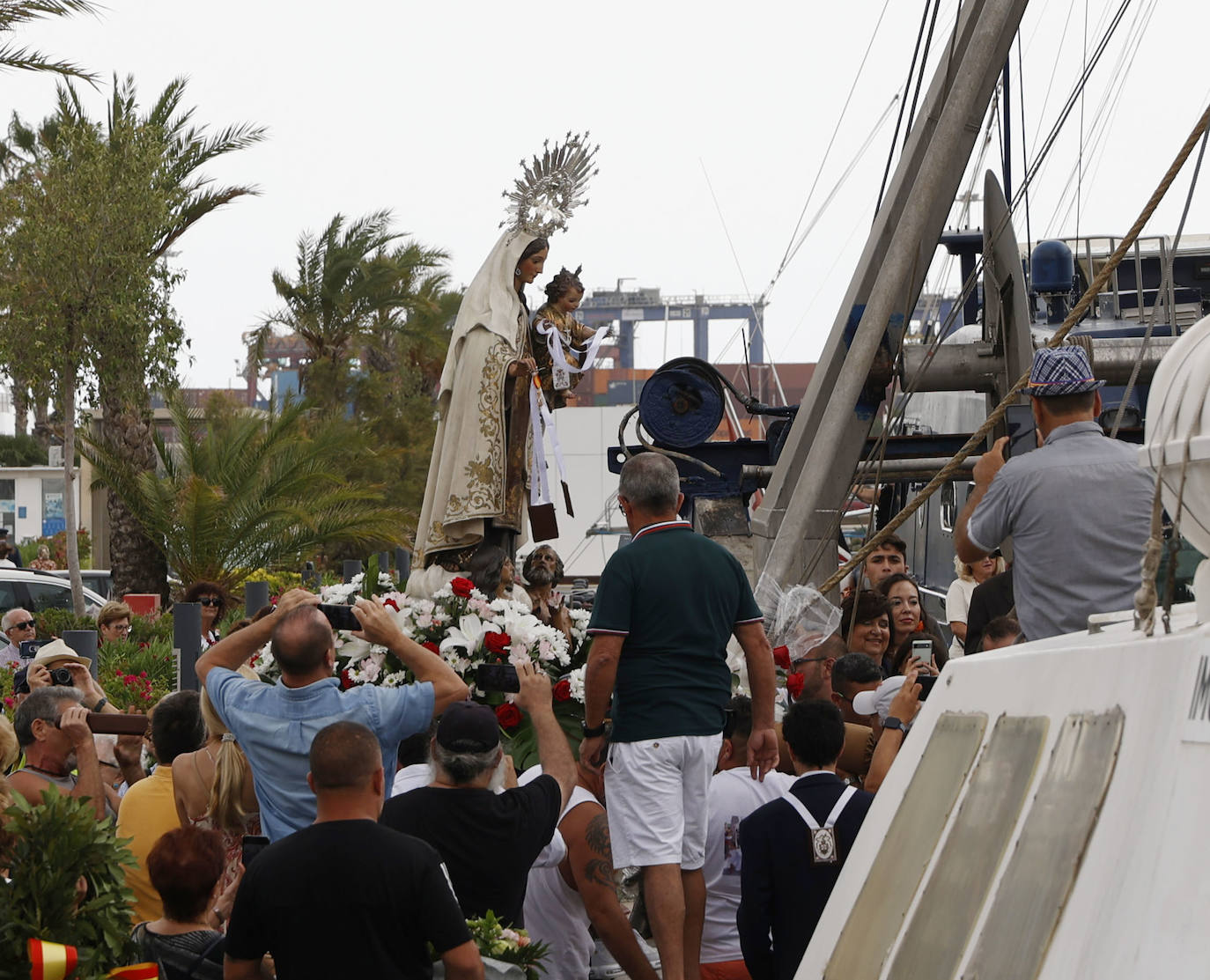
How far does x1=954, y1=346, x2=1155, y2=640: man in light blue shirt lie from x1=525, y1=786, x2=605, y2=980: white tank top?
179cm

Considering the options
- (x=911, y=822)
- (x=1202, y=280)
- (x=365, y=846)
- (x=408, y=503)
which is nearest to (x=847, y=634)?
(x=365, y=846)

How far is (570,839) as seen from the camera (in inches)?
205

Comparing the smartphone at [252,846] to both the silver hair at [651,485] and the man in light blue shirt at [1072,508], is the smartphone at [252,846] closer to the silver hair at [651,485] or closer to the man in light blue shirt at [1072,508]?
the silver hair at [651,485]

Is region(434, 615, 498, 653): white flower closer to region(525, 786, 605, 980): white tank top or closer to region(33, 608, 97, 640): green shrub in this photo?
region(525, 786, 605, 980): white tank top

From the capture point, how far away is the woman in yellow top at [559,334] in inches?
322

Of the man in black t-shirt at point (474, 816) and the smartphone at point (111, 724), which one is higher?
the smartphone at point (111, 724)

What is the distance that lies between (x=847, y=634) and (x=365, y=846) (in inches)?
186

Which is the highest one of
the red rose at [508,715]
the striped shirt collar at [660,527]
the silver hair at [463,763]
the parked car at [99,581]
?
the striped shirt collar at [660,527]

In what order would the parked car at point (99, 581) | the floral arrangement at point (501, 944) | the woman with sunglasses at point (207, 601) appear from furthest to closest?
1. the parked car at point (99, 581)
2. the woman with sunglasses at point (207, 601)
3. the floral arrangement at point (501, 944)

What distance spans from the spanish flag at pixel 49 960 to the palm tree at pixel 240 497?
1535cm

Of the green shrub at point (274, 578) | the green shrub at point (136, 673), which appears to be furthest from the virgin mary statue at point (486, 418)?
the green shrub at point (274, 578)

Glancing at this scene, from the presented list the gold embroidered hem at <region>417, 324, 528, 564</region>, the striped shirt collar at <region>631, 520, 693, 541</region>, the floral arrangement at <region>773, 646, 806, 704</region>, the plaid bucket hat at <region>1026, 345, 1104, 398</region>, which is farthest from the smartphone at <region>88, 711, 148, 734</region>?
the gold embroidered hem at <region>417, 324, 528, 564</region>

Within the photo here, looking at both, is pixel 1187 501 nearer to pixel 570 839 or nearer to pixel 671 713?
pixel 671 713

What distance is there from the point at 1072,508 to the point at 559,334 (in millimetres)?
4110
